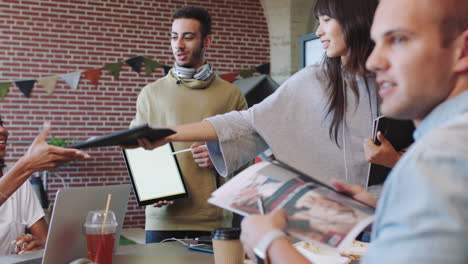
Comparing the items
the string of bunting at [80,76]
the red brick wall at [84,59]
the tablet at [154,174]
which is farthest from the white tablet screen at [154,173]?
the red brick wall at [84,59]

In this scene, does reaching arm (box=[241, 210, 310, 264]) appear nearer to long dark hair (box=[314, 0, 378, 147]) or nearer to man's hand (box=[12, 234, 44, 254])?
long dark hair (box=[314, 0, 378, 147])

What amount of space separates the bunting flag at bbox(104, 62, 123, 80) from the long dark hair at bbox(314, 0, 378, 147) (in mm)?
5324

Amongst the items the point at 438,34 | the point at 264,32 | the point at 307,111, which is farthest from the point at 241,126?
the point at 264,32

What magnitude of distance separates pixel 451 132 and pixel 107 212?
1093mm

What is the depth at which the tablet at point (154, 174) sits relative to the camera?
98.9 inches

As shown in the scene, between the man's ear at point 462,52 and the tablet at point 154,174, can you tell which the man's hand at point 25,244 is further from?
the man's ear at point 462,52

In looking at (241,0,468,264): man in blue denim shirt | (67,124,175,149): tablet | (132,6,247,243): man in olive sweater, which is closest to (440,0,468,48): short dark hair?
(241,0,468,264): man in blue denim shirt

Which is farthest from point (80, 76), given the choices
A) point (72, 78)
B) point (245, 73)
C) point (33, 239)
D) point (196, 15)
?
point (33, 239)

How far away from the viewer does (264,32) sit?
26.0 feet

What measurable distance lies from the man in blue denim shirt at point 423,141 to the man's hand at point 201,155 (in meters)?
1.47

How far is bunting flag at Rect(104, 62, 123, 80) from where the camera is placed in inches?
274

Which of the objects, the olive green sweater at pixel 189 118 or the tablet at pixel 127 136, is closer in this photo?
the tablet at pixel 127 136

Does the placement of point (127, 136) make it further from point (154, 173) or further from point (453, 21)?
point (154, 173)

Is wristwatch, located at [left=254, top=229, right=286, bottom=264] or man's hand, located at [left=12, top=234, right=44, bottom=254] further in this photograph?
man's hand, located at [left=12, top=234, right=44, bottom=254]
